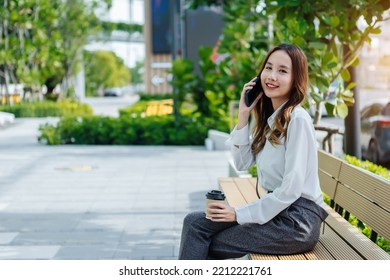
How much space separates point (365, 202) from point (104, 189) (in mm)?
5069

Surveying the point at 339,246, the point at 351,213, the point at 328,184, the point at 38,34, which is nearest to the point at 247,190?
the point at 328,184

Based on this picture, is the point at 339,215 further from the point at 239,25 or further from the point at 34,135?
the point at 34,135

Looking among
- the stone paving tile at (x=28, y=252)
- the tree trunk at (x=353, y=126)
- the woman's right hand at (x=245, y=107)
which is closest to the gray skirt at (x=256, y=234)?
the woman's right hand at (x=245, y=107)

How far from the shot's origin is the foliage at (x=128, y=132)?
1466 centimetres

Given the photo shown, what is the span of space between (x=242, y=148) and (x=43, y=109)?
24.7 m

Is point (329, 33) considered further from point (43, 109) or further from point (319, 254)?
point (43, 109)

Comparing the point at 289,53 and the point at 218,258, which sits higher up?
the point at 289,53

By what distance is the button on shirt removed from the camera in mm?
3152

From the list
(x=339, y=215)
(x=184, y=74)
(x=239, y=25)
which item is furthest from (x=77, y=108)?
(x=339, y=215)

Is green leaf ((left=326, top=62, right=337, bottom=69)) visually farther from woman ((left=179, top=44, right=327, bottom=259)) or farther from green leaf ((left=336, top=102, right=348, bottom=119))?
woman ((left=179, top=44, right=327, bottom=259))

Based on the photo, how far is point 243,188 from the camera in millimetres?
5723

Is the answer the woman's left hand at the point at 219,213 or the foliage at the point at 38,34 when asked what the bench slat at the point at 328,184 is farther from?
the foliage at the point at 38,34

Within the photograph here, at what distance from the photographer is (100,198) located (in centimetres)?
787

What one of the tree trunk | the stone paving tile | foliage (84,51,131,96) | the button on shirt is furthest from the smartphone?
foliage (84,51,131,96)
